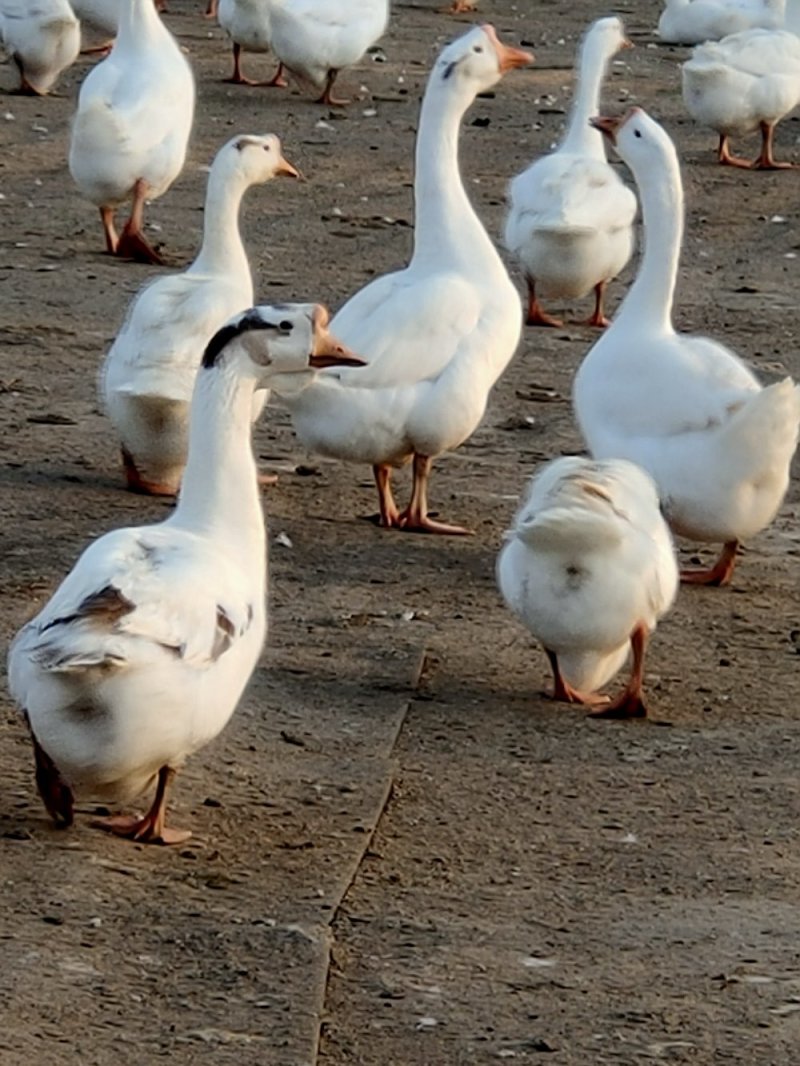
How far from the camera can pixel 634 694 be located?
700 centimetres

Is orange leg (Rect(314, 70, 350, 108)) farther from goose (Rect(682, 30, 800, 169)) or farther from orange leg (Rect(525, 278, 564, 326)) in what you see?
orange leg (Rect(525, 278, 564, 326))

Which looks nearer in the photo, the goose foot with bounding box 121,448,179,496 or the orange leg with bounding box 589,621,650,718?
the orange leg with bounding box 589,621,650,718

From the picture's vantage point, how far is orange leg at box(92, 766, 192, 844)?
580 centimetres

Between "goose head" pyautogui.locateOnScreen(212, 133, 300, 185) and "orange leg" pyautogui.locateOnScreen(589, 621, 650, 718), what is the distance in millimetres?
3296

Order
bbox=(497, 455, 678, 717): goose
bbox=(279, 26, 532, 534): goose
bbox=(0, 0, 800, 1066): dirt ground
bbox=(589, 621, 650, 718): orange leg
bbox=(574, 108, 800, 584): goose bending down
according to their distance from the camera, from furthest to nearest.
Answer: bbox=(279, 26, 532, 534): goose → bbox=(574, 108, 800, 584): goose bending down → bbox=(589, 621, 650, 718): orange leg → bbox=(497, 455, 678, 717): goose → bbox=(0, 0, 800, 1066): dirt ground

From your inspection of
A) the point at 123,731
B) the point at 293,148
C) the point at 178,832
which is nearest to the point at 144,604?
the point at 123,731

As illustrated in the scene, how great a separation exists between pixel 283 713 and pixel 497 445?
322 centimetres

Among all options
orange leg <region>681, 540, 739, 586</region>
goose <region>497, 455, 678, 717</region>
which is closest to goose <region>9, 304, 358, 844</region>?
goose <region>497, 455, 678, 717</region>

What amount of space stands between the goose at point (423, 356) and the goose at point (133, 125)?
354cm

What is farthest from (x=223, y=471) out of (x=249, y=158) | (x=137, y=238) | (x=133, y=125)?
(x=137, y=238)

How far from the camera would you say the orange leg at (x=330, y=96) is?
16922 millimetres

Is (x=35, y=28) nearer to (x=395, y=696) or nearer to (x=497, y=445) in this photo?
(x=497, y=445)

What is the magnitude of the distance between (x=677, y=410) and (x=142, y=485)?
203cm

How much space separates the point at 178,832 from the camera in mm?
5914
